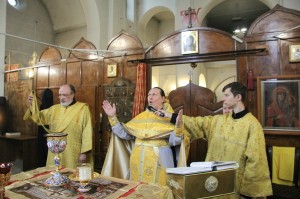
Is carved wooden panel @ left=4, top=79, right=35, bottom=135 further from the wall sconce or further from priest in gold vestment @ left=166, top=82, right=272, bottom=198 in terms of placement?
priest in gold vestment @ left=166, top=82, right=272, bottom=198

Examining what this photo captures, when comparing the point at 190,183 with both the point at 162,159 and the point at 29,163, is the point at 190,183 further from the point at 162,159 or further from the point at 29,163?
the point at 29,163

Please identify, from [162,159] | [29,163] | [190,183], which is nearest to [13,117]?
[29,163]

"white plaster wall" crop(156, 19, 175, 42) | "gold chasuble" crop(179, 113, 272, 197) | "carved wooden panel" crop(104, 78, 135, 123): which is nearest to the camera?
"gold chasuble" crop(179, 113, 272, 197)

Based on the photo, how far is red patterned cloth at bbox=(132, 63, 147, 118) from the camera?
16.8 feet

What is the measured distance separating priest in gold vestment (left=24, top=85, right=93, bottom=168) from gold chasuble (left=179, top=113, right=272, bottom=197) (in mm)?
1951

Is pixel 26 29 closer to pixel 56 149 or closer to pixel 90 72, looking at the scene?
pixel 90 72

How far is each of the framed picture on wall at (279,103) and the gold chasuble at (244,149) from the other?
1711mm

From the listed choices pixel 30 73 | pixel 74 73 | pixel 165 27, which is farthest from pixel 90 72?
pixel 165 27

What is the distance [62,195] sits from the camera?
1.79 meters

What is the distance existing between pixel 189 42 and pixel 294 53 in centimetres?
176

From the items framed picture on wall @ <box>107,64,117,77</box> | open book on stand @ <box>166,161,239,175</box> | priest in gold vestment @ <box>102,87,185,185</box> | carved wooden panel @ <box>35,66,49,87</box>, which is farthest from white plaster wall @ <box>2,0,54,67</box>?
open book on stand @ <box>166,161,239,175</box>

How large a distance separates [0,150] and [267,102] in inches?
246

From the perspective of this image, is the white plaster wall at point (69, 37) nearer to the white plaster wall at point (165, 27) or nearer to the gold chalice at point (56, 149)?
the white plaster wall at point (165, 27)

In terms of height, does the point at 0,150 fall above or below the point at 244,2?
below
